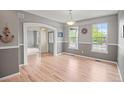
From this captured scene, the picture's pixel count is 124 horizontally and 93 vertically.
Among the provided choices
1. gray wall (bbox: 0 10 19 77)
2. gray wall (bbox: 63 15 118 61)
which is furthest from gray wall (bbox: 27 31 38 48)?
gray wall (bbox: 0 10 19 77)

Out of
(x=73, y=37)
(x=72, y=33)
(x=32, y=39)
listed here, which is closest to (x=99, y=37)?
(x=73, y=37)

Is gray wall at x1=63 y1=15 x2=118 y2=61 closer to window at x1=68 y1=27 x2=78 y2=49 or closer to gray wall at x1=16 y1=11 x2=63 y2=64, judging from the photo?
window at x1=68 y1=27 x2=78 y2=49

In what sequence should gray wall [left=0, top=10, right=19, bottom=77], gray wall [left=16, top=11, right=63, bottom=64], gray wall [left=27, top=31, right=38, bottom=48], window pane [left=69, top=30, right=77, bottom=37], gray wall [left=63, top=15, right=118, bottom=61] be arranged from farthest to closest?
gray wall [left=27, top=31, right=38, bottom=48], window pane [left=69, top=30, right=77, bottom=37], gray wall [left=63, top=15, right=118, bottom=61], gray wall [left=16, top=11, right=63, bottom=64], gray wall [left=0, top=10, right=19, bottom=77]

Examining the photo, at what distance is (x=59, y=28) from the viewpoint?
27.1 ft

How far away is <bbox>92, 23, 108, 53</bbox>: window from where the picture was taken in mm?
5984

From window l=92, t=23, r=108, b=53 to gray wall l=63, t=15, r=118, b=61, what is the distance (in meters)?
0.20

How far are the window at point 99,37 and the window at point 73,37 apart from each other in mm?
1466

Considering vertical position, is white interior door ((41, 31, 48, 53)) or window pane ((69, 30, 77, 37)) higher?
window pane ((69, 30, 77, 37))

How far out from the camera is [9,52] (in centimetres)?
354

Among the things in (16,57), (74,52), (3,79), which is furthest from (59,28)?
(3,79)

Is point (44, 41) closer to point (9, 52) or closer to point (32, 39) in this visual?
point (32, 39)

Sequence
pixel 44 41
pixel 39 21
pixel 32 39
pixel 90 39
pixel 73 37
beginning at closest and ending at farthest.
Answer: pixel 39 21
pixel 90 39
pixel 73 37
pixel 44 41
pixel 32 39

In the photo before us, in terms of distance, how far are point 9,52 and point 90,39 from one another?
4.61 metres
